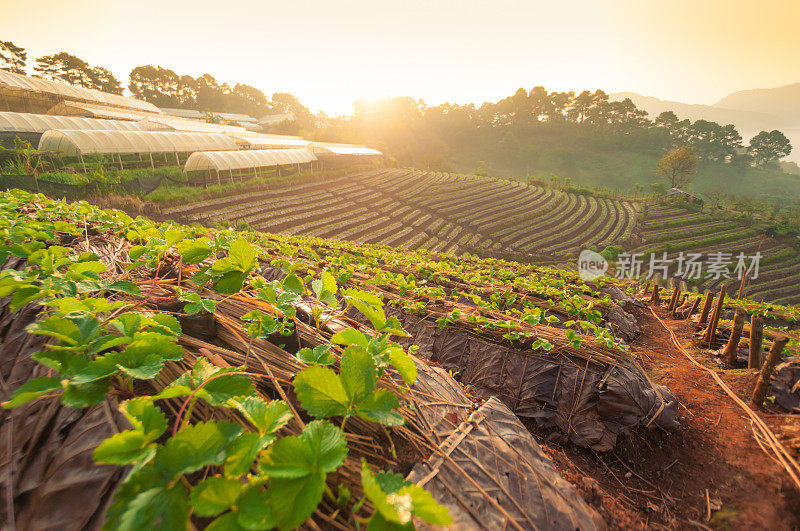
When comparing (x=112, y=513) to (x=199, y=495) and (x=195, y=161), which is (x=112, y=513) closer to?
(x=199, y=495)

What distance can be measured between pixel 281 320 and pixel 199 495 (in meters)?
1.00

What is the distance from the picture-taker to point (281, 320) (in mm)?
1683

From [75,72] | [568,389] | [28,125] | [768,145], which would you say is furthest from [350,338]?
[768,145]

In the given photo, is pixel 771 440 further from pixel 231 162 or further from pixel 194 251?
pixel 231 162

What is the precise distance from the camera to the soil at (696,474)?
1.94 meters

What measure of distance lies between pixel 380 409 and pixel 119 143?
2977cm

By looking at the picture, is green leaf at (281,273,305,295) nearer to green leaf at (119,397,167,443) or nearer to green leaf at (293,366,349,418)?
green leaf at (293,366,349,418)

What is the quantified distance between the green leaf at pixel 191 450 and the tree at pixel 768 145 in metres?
132

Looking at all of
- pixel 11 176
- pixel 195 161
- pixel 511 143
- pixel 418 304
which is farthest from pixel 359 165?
pixel 511 143

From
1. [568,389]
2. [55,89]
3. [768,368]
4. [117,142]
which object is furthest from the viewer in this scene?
[55,89]

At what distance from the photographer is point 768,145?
83438 mm

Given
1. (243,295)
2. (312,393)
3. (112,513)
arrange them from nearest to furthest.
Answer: (112,513)
(312,393)
(243,295)

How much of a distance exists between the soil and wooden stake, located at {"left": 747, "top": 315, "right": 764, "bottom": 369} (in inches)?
14.5

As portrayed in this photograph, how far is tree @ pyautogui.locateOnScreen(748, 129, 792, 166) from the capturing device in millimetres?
82750
